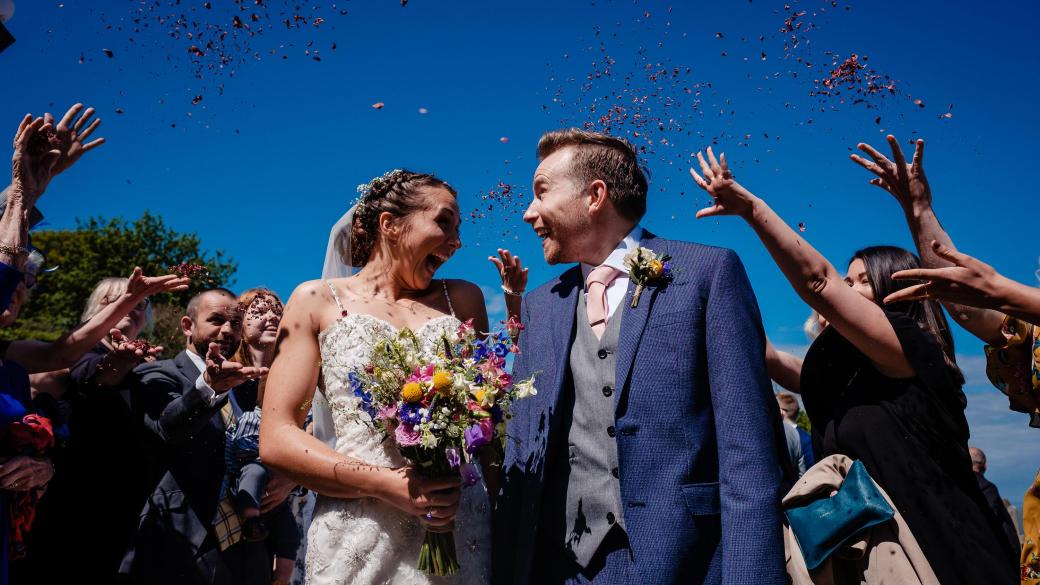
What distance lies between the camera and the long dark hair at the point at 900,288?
12.9 feet

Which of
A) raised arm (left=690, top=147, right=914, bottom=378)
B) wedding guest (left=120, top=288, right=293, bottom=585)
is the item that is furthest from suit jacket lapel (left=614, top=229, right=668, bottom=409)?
wedding guest (left=120, top=288, right=293, bottom=585)

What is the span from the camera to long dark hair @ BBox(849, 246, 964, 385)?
3.94 m

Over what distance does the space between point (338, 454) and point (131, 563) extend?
2.51m

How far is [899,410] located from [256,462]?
4.21 m

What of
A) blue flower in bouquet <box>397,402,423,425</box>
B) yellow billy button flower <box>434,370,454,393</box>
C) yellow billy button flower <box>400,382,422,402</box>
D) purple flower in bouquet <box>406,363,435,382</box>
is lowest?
blue flower in bouquet <box>397,402,423,425</box>

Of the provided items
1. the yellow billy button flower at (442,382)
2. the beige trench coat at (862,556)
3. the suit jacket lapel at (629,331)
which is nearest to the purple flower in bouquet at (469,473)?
the yellow billy button flower at (442,382)

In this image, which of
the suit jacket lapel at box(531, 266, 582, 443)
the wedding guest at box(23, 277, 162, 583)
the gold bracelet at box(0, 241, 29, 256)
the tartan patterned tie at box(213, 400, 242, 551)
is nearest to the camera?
the suit jacket lapel at box(531, 266, 582, 443)

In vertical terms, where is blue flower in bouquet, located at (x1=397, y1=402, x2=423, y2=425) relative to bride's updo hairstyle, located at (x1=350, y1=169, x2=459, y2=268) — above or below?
below

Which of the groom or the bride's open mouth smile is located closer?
the groom

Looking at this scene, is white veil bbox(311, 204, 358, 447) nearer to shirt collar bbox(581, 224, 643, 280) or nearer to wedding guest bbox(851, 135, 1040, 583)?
shirt collar bbox(581, 224, 643, 280)

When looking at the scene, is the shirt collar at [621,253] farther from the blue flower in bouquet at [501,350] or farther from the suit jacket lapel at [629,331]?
the blue flower in bouquet at [501,350]

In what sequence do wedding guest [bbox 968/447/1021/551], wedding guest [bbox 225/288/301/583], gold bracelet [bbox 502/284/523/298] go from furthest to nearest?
wedding guest [bbox 968/447/1021/551]
wedding guest [bbox 225/288/301/583]
gold bracelet [bbox 502/284/523/298]

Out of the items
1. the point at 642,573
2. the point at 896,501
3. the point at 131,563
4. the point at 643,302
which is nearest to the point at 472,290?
the point at 643,302

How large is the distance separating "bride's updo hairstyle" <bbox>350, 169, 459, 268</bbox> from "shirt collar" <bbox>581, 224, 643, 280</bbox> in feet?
3.08
